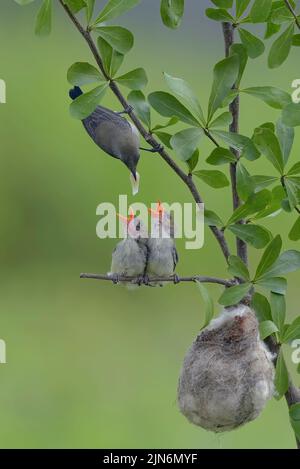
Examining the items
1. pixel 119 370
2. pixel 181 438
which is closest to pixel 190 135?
pixel 181 438

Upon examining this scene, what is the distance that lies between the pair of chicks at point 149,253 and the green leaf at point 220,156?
23 cm

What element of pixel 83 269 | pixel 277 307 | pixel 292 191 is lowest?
pixel 277 307

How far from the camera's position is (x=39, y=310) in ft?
9.75

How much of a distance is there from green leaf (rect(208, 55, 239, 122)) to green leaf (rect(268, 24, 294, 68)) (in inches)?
4.4

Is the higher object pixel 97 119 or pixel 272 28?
pixel 272 28

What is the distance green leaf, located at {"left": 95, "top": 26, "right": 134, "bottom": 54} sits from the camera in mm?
905

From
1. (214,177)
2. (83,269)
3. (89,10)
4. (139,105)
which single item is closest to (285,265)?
(214,177)

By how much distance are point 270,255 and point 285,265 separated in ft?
0.06

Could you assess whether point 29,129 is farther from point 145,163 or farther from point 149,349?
point 149,349

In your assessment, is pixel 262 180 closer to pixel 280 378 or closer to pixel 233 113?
pixel 233 113

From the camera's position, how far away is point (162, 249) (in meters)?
1.22

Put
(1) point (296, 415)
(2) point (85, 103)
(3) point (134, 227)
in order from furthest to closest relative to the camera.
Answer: (3) point (134, 227)
(1) point (296, 415)
(2) point (85, 103)

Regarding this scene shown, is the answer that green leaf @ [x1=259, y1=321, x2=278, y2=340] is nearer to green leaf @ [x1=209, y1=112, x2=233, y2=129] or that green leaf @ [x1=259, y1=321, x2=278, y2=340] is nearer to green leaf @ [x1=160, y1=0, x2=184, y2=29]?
green leaf @ [x1=209, y1=112, x2=233, y2=129]

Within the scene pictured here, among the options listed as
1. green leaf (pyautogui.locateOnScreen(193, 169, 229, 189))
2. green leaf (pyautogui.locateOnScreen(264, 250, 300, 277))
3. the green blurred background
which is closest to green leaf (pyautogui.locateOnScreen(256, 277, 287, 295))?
green leaf (pyautogui.locateOnScreen(264, 250, 300, 277))
